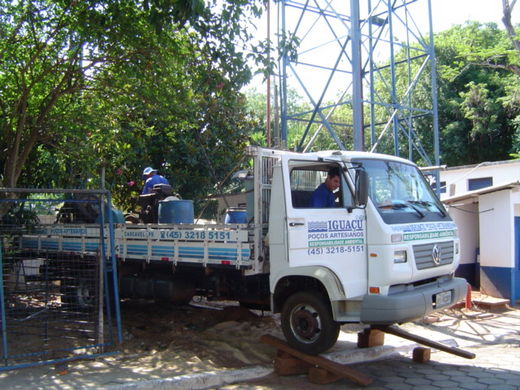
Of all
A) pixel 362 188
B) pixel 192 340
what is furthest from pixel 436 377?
pixel 192 340

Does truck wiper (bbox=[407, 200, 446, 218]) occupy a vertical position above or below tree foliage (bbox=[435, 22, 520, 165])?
below

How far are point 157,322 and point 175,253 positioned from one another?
1892 mm

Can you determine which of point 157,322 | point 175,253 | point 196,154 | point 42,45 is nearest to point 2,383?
point 175,253

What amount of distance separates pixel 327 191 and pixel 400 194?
874 millimetres

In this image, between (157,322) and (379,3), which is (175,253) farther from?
(379,3)

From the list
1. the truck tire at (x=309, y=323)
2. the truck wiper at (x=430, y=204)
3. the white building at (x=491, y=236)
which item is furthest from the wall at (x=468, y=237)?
the truck tire at (x=309, y=323)

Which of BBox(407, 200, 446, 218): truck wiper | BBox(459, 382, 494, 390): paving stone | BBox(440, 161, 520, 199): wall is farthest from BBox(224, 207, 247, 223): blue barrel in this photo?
BBox(440, 161, 520, 199): wall

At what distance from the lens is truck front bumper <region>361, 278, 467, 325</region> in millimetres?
5355

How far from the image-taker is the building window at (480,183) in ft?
54.3

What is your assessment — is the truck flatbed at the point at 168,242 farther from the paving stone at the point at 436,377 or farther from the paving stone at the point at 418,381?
the paving stone at the point at 436,377

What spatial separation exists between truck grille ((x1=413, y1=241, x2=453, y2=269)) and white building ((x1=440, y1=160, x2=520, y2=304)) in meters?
4.26

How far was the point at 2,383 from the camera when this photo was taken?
532cm

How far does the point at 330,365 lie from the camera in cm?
553

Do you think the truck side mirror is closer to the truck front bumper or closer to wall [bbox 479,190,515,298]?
the truck front bumper
